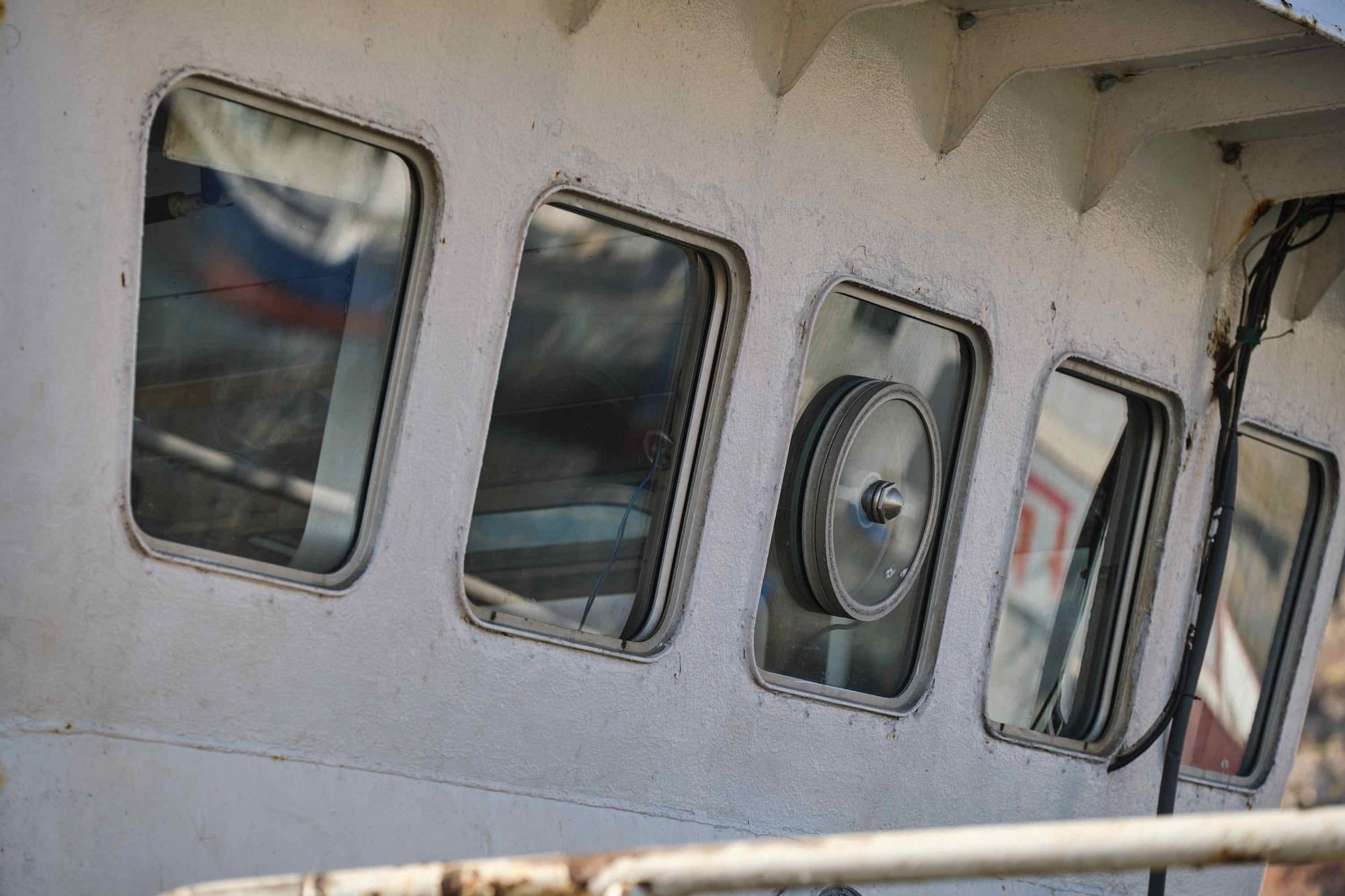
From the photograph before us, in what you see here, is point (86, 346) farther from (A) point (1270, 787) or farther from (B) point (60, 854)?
(A) point (1270, 787)

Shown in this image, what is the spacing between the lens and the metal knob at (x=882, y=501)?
11.3 ft

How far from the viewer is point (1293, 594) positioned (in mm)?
4746

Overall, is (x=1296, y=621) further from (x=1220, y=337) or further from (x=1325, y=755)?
(x=1325, y=755)

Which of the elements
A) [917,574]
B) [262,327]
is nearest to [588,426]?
[262,327]

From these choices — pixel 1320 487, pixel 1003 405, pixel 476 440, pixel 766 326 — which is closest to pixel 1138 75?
pixel 1003 405

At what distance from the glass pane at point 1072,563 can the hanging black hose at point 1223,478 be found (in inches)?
7.5

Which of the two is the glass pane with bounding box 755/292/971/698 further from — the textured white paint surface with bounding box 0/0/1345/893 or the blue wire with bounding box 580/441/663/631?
the blue wire with bounding box 580/441/663/631

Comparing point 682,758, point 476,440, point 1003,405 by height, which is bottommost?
point 682,758

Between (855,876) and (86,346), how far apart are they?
1.55m

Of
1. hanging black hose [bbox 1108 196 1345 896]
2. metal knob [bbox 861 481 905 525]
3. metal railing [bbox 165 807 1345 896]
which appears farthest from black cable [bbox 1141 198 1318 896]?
→ metal railing [bbox 165 807 1345 896]

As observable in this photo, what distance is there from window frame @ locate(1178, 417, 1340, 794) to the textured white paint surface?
887mm

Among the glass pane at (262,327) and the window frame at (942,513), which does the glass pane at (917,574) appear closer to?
the window frame at (942,513)

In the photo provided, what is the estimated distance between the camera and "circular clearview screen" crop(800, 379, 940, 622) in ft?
11.1

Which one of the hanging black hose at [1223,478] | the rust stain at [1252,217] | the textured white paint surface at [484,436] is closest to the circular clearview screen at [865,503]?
the textured white paint surface at [484,436]
